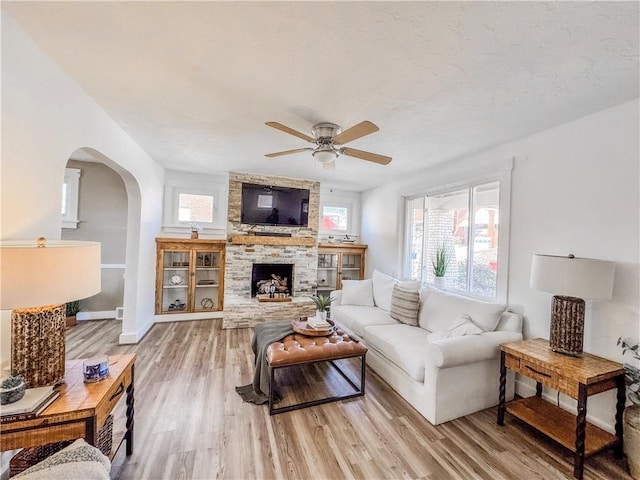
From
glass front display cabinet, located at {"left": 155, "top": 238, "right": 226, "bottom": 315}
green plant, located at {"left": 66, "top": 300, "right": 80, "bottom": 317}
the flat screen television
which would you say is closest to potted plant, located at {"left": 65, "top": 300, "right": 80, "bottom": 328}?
green plant, located at {"left": 66, "top": 300, "right": 80, "bottom": 317}

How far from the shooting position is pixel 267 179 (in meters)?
4.95

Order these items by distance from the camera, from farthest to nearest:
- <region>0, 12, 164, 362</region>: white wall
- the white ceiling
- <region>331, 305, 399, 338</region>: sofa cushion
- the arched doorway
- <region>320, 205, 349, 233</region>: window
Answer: <region>320, 205, 349, 233</region>: window
the arched doorway
<region>331, 305, 399, 338</region>: sofa cushion
<region>0, 12, 164, 362</region>: white wall
the white ceiling

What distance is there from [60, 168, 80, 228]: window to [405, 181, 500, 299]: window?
17.7 ft

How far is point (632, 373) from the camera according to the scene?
1.89 meters

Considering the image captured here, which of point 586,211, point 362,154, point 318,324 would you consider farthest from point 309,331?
point 586,211

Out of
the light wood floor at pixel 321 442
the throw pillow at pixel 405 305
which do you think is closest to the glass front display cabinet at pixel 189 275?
the light wood floor at pixel 321 442

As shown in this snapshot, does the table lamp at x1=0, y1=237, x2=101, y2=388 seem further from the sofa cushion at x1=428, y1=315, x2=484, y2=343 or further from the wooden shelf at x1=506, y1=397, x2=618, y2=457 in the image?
the wooden shelf at x1=506, y1=397, x2=618, y2=457

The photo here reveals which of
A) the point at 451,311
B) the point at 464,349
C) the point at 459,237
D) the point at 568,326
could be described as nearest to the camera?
the point at 568,326

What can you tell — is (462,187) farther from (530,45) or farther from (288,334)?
(288,334)

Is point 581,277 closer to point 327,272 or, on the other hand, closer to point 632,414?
point 632,414

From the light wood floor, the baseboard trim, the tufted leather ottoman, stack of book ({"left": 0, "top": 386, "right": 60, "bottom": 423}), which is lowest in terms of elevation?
the light wood floor

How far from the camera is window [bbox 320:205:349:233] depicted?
5.86m

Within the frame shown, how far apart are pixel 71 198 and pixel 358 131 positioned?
4842mm

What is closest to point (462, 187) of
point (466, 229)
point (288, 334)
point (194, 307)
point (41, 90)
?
point (466, 229)
